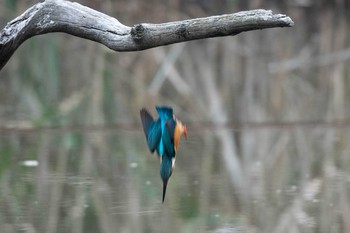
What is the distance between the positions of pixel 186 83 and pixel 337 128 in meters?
1.63

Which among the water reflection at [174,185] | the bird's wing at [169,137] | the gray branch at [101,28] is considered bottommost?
the water reflection at [174,185]

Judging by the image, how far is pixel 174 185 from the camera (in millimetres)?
4547

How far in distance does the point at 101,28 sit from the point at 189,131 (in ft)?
8.73

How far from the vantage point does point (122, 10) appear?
32.2ft

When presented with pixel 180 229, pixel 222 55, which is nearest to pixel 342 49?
pixel 222 55

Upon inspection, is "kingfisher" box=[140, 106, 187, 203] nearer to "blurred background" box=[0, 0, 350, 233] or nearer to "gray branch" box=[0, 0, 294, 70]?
"gray branch" box=[0, 0, 294, 70]

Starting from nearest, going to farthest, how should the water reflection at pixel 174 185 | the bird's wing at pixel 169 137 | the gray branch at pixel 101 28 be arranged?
1. the bird's wing at pixel 169 137
2. the gray branch at pixel 101 28
3. the water reflection at pixel 174 185

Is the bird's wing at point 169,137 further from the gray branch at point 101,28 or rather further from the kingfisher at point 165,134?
the gray branch at point 101,28

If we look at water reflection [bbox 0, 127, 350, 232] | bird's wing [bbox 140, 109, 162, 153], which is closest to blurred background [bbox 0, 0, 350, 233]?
A: water reflection [bbox 0, 127, 350, 232]

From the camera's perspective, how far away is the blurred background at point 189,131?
4066 mm

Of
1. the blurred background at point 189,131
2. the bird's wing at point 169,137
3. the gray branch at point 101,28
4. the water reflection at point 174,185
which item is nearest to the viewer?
the bird's wing at point 169,137

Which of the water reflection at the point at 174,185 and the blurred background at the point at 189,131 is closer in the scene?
the water reflection at the point at 174,185

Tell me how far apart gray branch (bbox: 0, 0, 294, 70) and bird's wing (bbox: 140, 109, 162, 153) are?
0.77 feet

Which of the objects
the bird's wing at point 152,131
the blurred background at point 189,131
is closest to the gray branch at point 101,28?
the bird's wing at point 152,131
